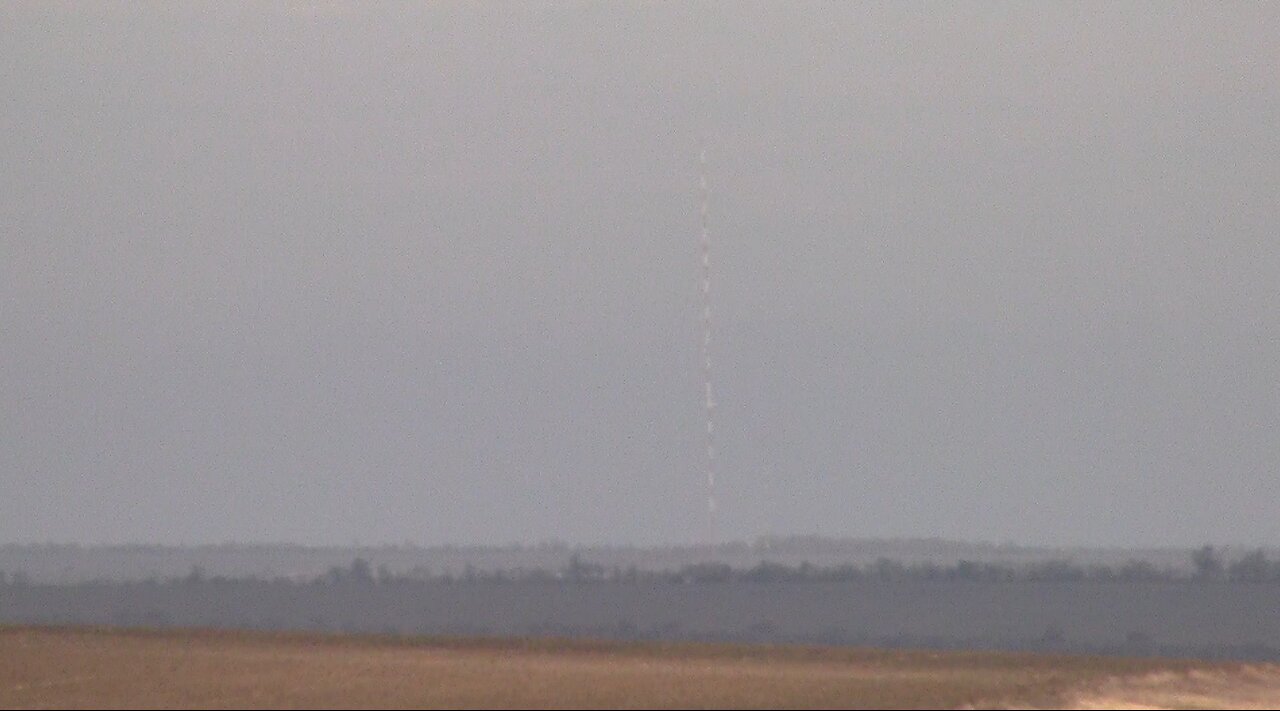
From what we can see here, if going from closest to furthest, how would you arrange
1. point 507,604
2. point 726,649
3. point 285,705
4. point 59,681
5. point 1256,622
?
point 285,705 < point 59,681 < point 726,649 < point 1256,622 < point 507,604

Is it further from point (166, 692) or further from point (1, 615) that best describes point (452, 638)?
point (1, 615)

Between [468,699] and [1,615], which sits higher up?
[1,615]

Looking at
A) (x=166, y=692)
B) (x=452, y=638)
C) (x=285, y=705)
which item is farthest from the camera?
(x=452, y=638)

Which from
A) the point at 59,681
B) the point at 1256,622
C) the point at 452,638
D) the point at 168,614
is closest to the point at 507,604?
the point at 168,614

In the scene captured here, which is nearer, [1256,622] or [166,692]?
[166,692]

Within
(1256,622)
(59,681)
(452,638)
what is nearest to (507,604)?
(1256,622)

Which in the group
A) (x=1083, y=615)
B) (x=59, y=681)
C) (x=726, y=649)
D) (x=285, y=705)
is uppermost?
(x=1083, y=615)
